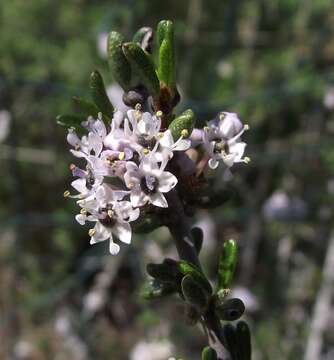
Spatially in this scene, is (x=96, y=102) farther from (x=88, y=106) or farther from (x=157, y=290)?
(x=157, y=290)

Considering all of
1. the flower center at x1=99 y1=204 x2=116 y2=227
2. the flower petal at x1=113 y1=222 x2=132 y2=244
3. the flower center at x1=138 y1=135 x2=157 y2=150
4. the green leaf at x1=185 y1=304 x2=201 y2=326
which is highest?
the flower center at x1=138 y1=135 x2=157 y2=150

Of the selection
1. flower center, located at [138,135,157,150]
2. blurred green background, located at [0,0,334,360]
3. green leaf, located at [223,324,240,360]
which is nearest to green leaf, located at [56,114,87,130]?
flower center, located at [138,135,157,150]

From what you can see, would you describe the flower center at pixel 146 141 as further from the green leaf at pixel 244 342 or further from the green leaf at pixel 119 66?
the green leaf at pixel 244 342

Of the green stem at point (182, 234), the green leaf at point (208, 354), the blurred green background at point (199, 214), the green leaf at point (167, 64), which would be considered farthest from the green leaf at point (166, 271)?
the blurred green background at point (199, 214)

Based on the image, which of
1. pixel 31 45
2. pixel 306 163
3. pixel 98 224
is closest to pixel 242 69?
pixel 306 163

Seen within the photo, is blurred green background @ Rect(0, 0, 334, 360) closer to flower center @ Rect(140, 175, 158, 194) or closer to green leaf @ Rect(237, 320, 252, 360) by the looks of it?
green leaf @ Rect(237, 320, 252, 360)

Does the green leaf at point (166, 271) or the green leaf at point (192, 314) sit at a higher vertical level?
the green leaf at point (166, 271)
